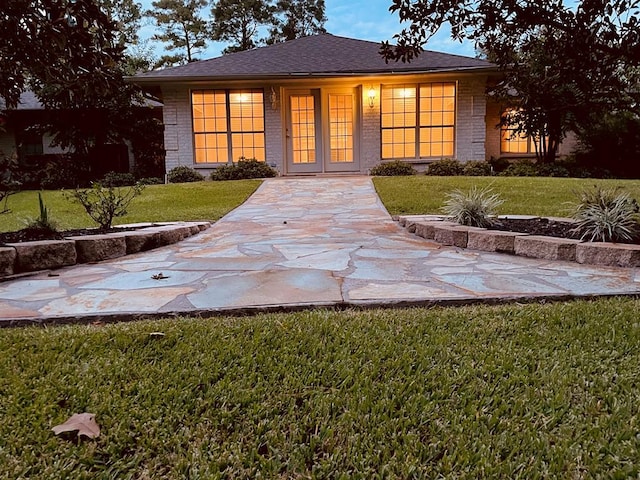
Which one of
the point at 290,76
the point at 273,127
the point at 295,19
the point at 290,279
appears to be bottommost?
the point at 290,279

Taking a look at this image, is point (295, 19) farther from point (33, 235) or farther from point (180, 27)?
point (33, 235)

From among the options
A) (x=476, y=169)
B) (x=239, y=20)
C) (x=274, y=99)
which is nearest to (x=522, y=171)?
(x=476, y=169)

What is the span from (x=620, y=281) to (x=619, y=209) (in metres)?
1.02

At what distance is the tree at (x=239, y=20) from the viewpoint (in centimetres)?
2305

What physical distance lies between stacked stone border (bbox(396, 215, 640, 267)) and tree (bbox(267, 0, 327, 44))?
22.9m

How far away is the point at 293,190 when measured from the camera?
8688 mm

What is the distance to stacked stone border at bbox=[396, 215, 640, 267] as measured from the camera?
3148 mm

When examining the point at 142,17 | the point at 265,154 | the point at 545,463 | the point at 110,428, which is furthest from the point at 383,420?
the point at 142,17

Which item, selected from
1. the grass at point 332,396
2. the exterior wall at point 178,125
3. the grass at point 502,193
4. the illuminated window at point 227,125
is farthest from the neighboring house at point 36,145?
the grass at point 332,396

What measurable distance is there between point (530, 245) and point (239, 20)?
23.7m

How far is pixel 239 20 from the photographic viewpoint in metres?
23.7

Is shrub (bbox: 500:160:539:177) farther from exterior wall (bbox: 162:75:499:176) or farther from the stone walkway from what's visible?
the stone walkway

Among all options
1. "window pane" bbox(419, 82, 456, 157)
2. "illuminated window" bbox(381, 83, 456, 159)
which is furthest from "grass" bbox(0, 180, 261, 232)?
"window pane" bbox(419, 82, 456, 157)

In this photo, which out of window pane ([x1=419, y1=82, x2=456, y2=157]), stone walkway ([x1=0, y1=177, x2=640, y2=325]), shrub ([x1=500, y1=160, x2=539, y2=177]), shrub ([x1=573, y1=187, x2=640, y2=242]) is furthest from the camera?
window pane ([x1=419, y1=82, x2=456, y2=157])
